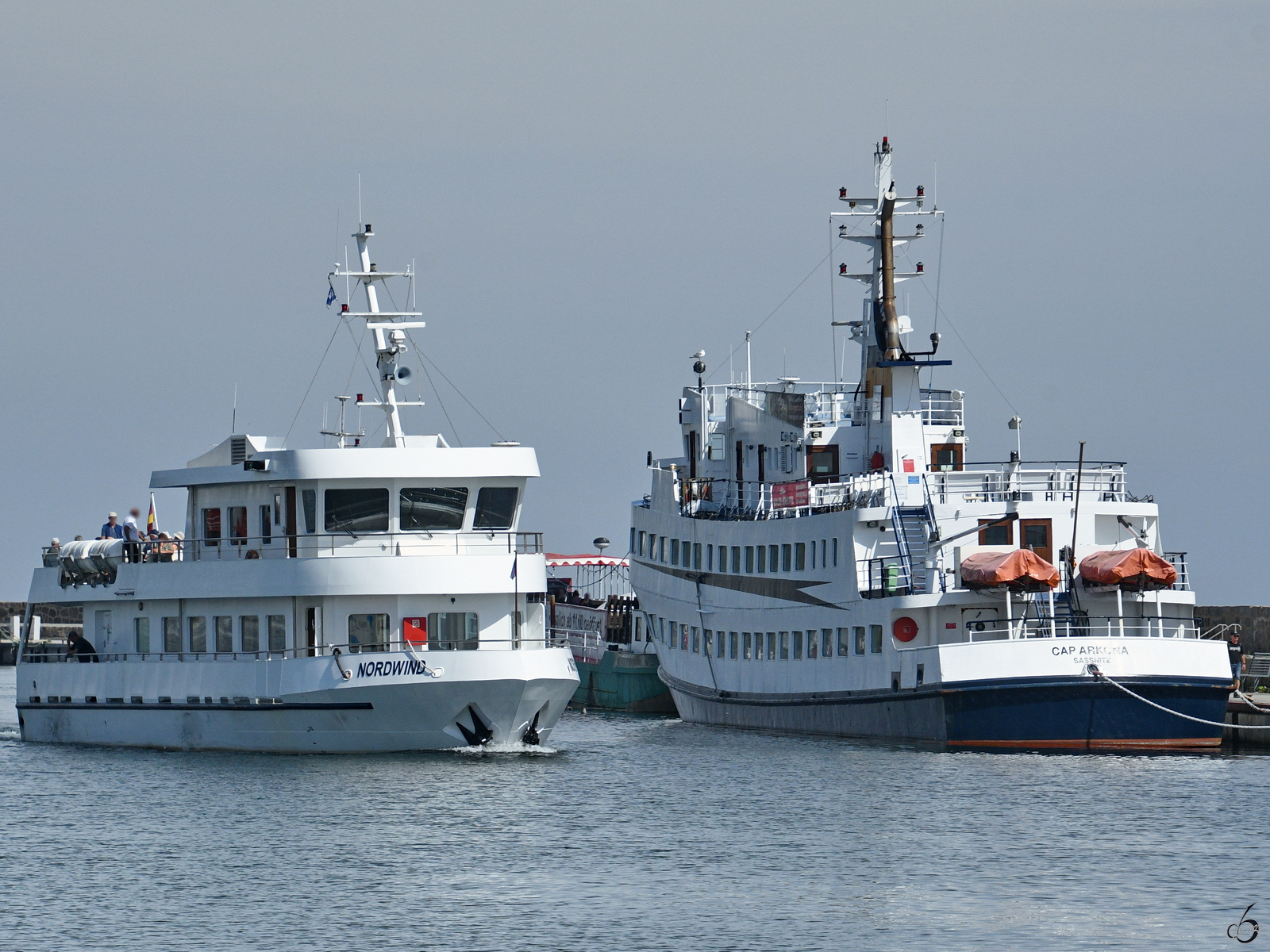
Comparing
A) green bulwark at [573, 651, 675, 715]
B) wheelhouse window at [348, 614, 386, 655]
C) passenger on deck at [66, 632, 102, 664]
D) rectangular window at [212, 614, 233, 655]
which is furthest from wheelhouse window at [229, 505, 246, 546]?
green bulwark at [573, 651, 675, 715]

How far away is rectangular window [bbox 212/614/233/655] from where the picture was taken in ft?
136

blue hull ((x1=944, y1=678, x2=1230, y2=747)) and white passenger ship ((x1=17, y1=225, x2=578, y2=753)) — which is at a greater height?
white passenger ship ((x1=17, y1=225, x2=578, y2=753))

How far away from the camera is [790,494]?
51.7 m

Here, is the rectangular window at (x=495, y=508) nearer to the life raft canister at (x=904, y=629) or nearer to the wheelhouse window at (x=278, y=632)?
the wheelhouse window at (x=278, y=632)

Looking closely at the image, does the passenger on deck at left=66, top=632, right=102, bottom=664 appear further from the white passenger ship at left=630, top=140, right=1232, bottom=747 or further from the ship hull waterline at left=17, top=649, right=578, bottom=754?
the white passenger ship at left=630, top=140, right=1232, bottom=747

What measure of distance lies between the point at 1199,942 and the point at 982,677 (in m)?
17.4

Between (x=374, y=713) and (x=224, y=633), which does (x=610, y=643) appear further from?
(x=374, y=713)

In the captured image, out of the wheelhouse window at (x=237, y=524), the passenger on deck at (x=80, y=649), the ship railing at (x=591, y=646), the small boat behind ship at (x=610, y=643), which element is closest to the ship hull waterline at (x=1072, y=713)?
the wheelhouse window at (x=237, y=524)

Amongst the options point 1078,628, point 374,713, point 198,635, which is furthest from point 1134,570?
point 198,635

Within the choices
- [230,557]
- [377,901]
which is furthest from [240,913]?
[230,557]

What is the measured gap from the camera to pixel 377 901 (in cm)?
2773

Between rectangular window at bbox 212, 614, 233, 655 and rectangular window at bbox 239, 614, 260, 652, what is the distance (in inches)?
12.3

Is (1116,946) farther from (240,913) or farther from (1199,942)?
(240,913)

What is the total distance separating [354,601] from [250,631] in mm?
2519
